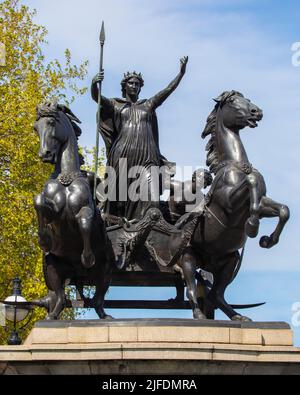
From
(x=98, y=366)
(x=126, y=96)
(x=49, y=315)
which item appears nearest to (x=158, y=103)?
(x=126, y=96)

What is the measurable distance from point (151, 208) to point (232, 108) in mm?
1806

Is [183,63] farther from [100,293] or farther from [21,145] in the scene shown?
[21,145]

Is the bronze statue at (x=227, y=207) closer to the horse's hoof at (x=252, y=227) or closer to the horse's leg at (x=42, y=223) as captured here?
the horse's hoof at (x=252, y=227)

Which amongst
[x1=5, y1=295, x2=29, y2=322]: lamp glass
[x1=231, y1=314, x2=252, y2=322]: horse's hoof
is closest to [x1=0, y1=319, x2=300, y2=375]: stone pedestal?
[x1=231, y1=314, x2=252, y2=322]: horse's hoof

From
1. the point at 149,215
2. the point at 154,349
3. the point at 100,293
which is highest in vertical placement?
the point at 149,215

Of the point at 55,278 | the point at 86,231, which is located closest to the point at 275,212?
the point at 86,231

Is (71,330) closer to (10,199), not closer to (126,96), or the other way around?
(126,96)

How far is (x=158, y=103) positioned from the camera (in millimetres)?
19672

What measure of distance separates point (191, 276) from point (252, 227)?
54.1 inches

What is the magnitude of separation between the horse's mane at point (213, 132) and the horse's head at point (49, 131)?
6.81ft

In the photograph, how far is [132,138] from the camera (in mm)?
19312

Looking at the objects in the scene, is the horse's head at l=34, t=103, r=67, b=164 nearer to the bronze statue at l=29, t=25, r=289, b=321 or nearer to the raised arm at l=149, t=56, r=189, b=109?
the bronze statue at l=29, t=25, r=289, b=321

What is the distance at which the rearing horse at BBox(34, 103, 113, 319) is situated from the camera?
57.8ft

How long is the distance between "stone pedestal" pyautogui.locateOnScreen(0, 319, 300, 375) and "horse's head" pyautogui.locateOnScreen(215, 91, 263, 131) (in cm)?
297
